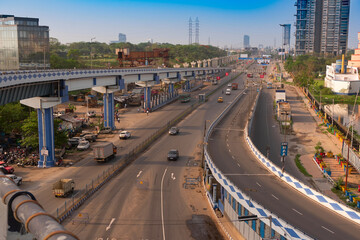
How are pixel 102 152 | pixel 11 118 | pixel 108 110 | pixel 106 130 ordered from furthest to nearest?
pixel 108 110
pixel 106 130
pixel 11 118
pixel 102 152

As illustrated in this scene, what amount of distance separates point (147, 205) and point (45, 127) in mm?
18231

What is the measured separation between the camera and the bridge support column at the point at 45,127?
140ft

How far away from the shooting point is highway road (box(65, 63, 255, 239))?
2766 cm

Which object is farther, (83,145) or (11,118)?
(11,118)

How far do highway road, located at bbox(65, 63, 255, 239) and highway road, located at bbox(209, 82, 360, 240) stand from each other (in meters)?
4.36

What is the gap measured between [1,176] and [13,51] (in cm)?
8282

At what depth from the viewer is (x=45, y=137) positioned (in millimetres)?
43062

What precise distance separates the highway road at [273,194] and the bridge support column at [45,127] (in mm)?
19434

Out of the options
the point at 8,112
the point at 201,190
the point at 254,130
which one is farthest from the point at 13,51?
the point at 201,190

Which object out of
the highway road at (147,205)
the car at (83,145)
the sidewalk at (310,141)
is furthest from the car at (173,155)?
the sidewalk at (310,141)

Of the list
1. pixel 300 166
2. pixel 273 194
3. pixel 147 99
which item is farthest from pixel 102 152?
pixel 147 99

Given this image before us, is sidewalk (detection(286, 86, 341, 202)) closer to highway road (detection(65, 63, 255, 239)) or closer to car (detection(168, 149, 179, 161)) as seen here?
highway road (detection(65, 63, 255, 239))

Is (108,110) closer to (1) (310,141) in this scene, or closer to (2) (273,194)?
(1) (310,141)

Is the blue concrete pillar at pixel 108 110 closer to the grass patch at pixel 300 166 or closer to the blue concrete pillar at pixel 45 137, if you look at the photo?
the blue concrete pillar at pixel 45 137
